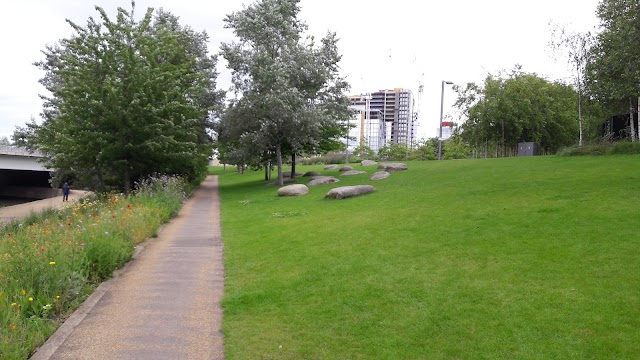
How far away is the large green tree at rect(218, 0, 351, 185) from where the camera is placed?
27062mm

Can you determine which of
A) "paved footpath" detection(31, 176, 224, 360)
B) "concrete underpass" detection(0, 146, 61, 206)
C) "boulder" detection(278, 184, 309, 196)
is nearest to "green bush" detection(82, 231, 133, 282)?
"paved footpath" detection(31, 176, 224, 360)

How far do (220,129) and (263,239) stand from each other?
2013 cm

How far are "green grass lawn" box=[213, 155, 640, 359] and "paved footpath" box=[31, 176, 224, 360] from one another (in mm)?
315

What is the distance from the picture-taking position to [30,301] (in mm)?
6590

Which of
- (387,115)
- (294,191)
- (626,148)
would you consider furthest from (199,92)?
(387,115)

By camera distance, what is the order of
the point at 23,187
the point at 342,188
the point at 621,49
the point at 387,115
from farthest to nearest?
the point at 387,115, the point at 23,187, the point at 342,188, the point at 621,49

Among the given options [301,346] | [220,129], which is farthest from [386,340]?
[220,129]

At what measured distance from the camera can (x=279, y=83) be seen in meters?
26.5

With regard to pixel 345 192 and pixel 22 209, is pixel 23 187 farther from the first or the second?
pixel 345 192

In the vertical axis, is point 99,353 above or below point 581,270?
below

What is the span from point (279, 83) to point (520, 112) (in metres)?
24.5

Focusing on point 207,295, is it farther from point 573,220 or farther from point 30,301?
point 573,220

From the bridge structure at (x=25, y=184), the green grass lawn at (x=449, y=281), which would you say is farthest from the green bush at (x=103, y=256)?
the bridge structure at (x=25, y=184)

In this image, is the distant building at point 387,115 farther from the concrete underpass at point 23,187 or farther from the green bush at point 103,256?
the green bush at point 103,256
